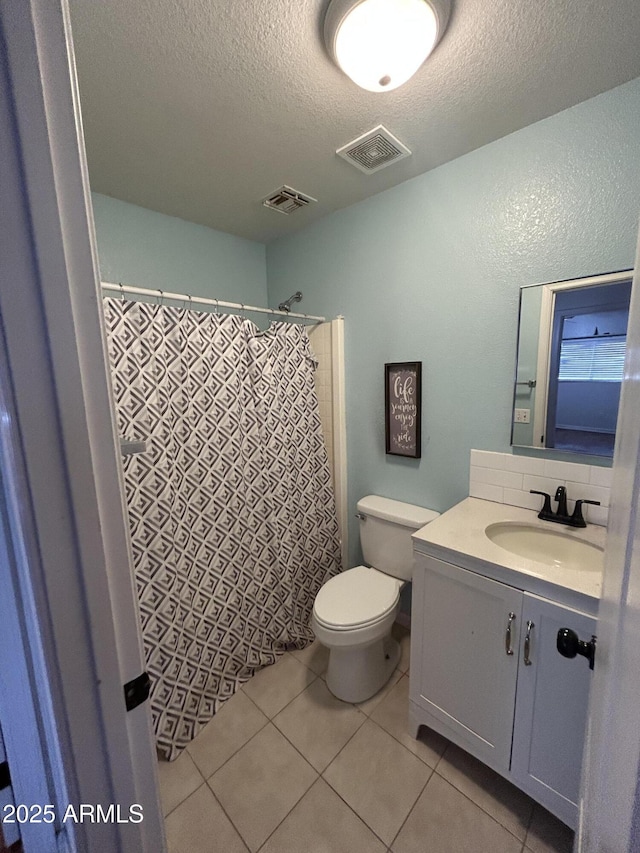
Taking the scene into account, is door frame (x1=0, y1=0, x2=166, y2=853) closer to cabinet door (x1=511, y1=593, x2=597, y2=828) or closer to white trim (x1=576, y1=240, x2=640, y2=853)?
white trim (x1=576, y1=240, x2=640, y2=853)

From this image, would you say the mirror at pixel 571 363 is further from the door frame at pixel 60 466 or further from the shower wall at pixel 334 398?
the door frame at pixel 60 466

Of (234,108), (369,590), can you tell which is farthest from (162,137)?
(369,590)

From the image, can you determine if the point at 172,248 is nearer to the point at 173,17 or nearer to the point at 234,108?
the point at 234,108

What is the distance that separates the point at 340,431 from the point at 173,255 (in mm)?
1397

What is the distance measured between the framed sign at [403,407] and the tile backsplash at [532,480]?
32 centimetres

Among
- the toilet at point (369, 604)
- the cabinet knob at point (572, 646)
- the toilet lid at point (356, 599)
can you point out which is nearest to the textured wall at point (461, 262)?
the toilet at point (369, 604)

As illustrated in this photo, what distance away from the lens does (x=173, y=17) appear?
893 mm

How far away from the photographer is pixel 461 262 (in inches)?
59.8

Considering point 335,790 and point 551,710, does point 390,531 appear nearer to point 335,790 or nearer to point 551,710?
point 551,710

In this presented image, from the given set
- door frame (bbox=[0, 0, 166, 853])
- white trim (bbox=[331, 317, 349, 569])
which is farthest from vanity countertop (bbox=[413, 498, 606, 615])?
door frame (bbox=[0, 0, 166, 853])

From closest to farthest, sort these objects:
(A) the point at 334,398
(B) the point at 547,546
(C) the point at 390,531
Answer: (B) the point at 547,546, (C) the point at 390,531, (A) the point at 334,398

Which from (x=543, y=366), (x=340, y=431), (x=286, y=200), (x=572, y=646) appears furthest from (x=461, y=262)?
(x=572, y=646)

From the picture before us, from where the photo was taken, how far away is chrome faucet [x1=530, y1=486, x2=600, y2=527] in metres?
1.26

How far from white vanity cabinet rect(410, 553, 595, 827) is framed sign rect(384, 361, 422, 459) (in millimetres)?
675
